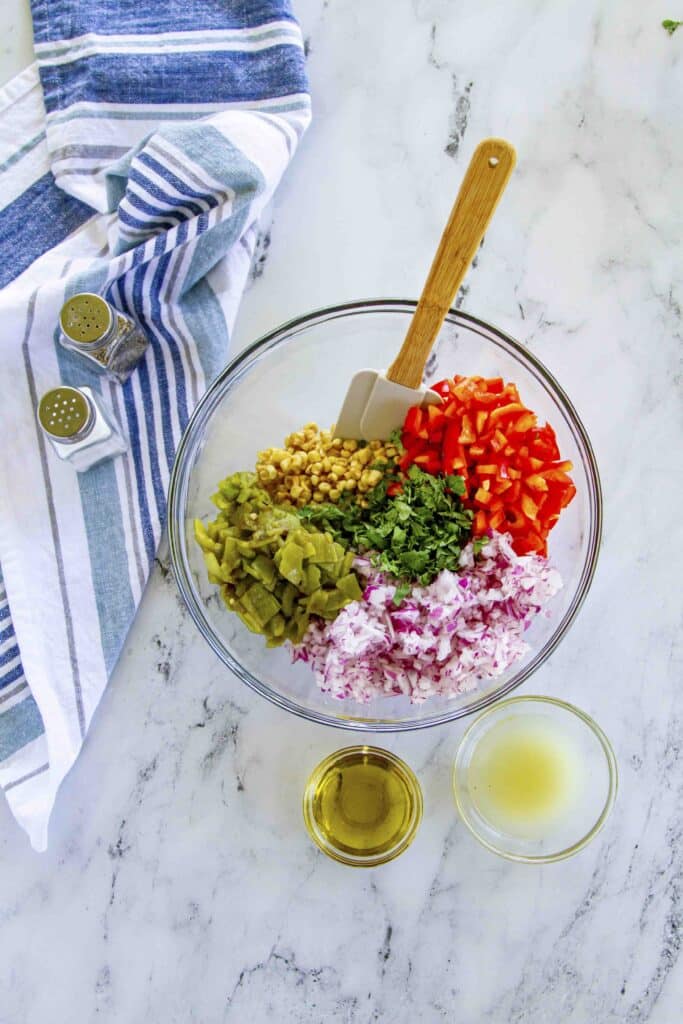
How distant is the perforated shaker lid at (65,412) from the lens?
5.00ft

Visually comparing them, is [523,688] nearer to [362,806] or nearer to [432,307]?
[362,806]

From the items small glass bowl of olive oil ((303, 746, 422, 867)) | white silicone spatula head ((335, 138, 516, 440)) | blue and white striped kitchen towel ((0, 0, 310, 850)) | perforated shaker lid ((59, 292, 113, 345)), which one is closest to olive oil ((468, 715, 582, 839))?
small glass bowl of olive oil ((303, 746, 422, 867))

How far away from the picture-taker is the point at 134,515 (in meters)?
1.66

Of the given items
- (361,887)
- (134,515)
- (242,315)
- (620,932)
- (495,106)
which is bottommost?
(361,887)

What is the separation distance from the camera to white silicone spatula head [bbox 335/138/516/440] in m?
1.26

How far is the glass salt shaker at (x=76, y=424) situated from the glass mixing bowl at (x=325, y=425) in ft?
0.50

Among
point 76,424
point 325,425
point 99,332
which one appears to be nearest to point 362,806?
point 325,425

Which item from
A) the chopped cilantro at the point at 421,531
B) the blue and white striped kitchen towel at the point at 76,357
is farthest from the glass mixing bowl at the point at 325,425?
the chopped cilantro at the point at 421,531

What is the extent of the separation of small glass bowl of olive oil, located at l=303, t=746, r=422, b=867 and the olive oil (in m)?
0.14

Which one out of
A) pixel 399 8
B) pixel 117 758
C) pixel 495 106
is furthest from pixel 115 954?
pixel 399 8

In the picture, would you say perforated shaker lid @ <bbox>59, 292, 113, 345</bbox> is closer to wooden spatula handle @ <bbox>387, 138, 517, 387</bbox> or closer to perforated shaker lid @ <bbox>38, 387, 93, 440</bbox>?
perforated shaker lid @ <bbox>38, 387, 93, 440</bbox>

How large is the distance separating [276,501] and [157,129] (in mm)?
722

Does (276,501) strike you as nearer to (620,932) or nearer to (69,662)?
(69,662)

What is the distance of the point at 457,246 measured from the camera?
1312mm
